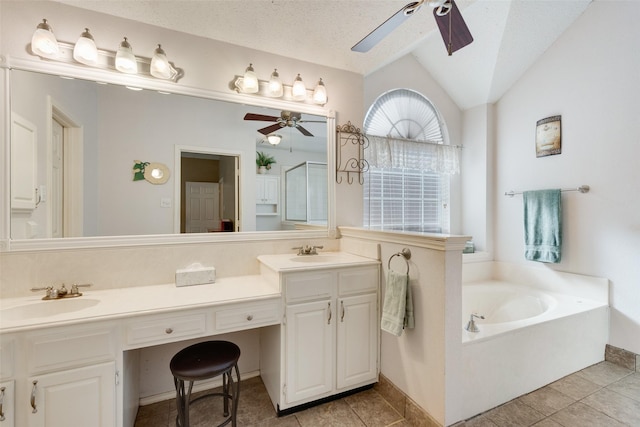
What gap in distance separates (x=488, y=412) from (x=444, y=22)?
229 cm

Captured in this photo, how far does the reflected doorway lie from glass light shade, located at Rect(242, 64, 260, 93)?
1.65 ft

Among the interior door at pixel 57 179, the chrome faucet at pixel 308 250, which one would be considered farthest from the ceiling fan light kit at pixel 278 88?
the chrome faucet at pixel 308 250

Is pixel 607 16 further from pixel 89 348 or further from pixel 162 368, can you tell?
pixel 162 368

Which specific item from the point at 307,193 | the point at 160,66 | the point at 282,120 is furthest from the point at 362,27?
the point at 160,66

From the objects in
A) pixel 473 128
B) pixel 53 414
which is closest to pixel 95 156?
pixel 53 414

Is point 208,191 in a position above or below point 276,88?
below

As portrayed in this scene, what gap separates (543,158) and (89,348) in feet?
12.7

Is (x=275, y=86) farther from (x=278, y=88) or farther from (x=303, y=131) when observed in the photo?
(x=303, y=131)

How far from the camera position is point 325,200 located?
2475 mm

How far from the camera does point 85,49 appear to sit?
5.42 feet

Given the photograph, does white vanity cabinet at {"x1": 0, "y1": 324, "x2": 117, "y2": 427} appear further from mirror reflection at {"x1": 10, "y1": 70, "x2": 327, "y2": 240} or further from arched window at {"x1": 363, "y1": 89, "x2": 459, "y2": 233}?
arched window at {"x1": 363, "y1": 89, "x2": 459, "y2": 233}

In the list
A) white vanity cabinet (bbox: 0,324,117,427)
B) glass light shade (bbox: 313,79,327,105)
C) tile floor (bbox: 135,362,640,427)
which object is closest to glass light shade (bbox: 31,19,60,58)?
white vanity cabinet (bbox: 0,324,117,427)

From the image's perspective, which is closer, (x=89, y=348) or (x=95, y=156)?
(x=89, y=348)

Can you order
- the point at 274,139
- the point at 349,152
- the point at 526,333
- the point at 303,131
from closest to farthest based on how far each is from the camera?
the point at 526,333 → the point at 274,139 → the point at 303,131 → the point at 349,152
